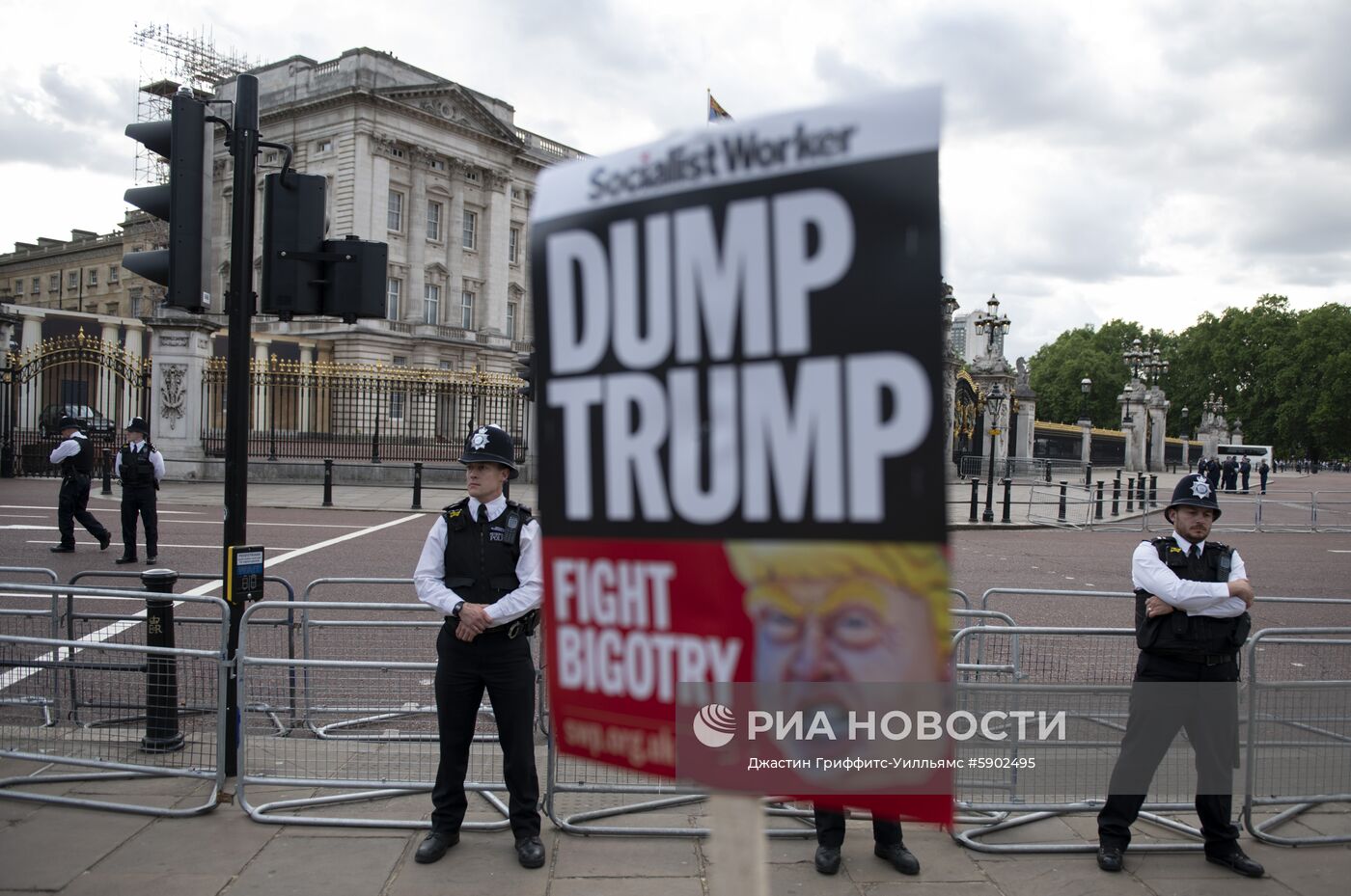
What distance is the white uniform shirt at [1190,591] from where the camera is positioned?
4.21 m

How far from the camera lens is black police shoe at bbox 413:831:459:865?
428 centimetres

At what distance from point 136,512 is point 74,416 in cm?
1521

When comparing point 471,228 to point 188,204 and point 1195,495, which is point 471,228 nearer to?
point 188,204

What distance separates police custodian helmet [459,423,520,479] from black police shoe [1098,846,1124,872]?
10.1 ft

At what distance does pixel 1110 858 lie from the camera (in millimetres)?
4367

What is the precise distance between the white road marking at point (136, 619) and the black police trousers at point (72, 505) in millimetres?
1670

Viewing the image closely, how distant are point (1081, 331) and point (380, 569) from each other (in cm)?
10745

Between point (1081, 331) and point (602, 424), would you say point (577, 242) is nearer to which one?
Result: point (602, 424)

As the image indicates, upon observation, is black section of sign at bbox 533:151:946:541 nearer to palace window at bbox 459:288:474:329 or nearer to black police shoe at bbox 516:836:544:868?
black police shoe at bbox 516:836:544:868

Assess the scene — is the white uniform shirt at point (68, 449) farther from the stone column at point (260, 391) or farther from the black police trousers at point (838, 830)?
the stone column at point (260, 391)

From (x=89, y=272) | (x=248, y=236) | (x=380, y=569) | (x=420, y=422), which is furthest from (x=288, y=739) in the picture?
(x=89, y=272)

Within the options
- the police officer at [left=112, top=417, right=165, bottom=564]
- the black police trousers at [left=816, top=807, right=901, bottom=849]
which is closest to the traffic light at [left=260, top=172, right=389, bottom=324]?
the black police trousers at [left=816, top=807, right=901, bottom=849]

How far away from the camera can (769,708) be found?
166 cm

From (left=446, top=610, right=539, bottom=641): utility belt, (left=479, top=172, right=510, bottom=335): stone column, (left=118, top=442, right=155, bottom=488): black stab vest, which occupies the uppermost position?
(left=479, top=172, right=510, bottom=335): stone column
